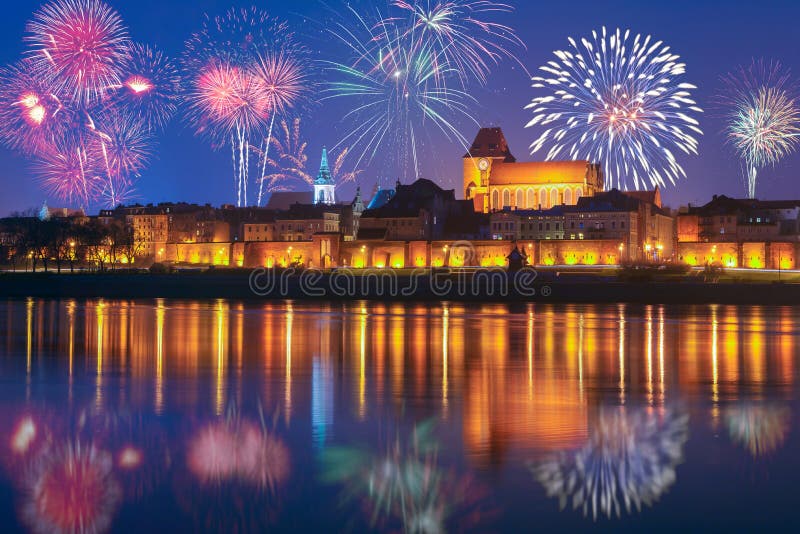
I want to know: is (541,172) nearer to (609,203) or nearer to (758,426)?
(609,203)

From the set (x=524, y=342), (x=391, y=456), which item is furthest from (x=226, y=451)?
(x=524, y=342)

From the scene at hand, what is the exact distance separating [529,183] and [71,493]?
10648 cm

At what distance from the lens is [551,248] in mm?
87188

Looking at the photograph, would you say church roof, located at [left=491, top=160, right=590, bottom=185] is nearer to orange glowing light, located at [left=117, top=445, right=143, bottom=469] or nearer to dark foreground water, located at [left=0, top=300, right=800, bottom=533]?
dark foreground water, located at [left=0, top=300, right=800, bottom=533]

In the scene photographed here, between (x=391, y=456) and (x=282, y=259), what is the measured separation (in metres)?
85.7

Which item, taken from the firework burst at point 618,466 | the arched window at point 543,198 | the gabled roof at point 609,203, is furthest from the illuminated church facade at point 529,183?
the firework burst at point 618,466

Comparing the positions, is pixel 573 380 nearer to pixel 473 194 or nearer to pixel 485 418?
pixel 485 418

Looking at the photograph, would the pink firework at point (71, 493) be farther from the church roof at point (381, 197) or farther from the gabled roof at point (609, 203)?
the church roof at point (381, 197)

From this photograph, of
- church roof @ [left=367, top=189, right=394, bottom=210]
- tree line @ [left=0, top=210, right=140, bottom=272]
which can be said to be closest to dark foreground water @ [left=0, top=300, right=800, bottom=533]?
tree line @ [left=0, top=210, right=140, bottom=272]

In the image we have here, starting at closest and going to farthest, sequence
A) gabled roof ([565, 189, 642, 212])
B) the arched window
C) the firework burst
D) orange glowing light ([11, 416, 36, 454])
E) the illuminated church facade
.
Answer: the firework burst → orange glowing light ([11, 416, 36, 454]) → gabled roof ([565, 189, 642, 212]) → the illuminated church facade → the arched window

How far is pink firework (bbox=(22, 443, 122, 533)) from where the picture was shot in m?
9.34

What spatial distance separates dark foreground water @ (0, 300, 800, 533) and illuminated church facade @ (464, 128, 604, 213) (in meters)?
86.2

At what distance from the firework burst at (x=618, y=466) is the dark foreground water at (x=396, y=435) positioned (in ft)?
0.12

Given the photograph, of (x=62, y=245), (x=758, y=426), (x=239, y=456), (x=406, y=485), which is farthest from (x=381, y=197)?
(x=406, y=485)
